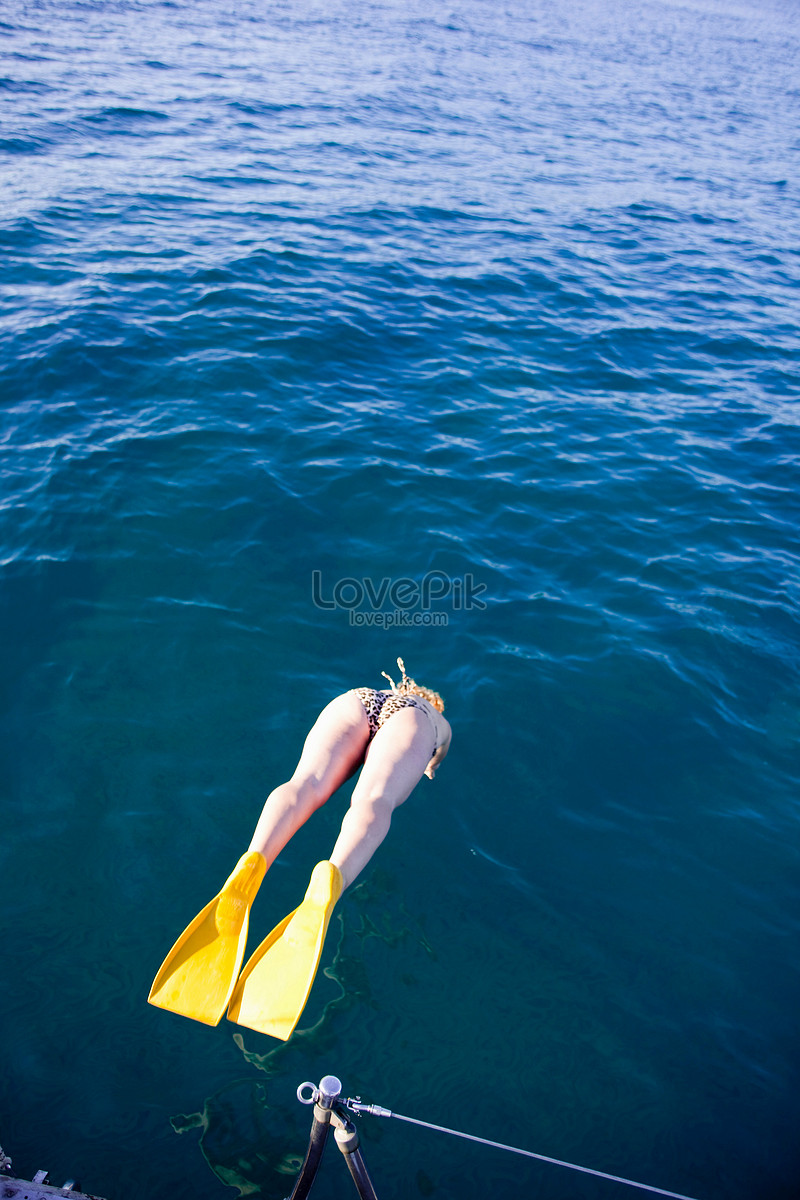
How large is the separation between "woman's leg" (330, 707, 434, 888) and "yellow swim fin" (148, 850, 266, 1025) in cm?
63

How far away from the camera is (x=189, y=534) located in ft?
33.2

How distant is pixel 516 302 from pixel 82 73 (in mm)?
18731

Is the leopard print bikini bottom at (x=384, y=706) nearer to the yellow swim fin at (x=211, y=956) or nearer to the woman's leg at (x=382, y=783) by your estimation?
the woman's leg at (x=382, y=783)

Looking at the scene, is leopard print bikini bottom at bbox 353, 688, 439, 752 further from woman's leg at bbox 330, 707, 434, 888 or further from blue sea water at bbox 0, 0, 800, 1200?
blue sea water at bbox 0, 0, 800, 1200

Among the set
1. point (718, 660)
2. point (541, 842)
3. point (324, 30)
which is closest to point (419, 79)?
point (324, 30)

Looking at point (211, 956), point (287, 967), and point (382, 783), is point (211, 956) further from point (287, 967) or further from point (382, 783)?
point (382, 783)

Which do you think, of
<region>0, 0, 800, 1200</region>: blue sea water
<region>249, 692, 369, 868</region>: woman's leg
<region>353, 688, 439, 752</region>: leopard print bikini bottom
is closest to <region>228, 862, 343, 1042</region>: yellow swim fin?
<region>249, 692, 369, 868</region>: woman's leg

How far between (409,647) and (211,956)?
14.9 feet

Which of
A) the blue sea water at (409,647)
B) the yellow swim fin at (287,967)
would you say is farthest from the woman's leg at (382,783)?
the blue sea water at (409,647)

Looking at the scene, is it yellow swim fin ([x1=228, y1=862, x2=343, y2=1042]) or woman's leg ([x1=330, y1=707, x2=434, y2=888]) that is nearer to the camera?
yellow swim fin ([x1=228, y1=862, x2=343, y2=1042])

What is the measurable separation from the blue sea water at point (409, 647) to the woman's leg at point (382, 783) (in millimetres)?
1244

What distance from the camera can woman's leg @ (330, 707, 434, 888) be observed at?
17.9ft

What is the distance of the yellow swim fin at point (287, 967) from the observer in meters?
4.93

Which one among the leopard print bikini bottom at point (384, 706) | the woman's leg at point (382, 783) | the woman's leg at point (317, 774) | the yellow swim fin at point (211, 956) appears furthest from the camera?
the leopard print bikini bottom at point (384, 706)
